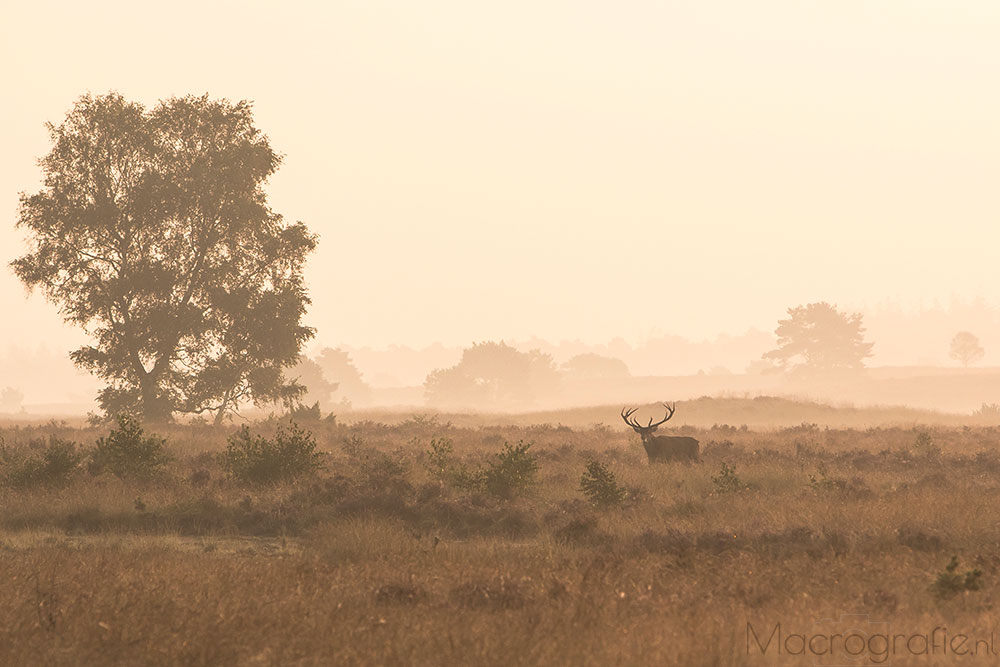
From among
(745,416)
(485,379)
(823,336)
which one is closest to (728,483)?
(745,416)

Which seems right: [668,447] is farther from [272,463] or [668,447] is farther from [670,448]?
[272,463]

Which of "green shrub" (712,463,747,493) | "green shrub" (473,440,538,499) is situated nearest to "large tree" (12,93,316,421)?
"green shrub" (473,440,538,499)

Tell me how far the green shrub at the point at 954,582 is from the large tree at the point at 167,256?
26.9m

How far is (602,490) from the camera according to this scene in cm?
1418

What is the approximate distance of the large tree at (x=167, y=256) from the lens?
3036 centimetres

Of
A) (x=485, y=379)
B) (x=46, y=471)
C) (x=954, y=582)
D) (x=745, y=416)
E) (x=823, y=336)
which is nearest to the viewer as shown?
(x=954, y=582)

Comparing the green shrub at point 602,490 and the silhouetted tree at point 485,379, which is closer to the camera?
the green shrub at point 602,490

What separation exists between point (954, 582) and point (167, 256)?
29.2 metres


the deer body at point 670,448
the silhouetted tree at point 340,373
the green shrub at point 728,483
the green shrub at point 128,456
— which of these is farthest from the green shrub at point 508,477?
the silhouetted tree at point 340,373

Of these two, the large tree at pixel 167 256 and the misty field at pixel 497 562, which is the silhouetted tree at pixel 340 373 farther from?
the misty field at pixel 497 562

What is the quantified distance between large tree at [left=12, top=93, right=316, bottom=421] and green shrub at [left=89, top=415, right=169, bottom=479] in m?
14.6

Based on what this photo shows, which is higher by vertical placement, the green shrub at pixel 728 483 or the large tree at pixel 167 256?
the large tree at pixel 167 256

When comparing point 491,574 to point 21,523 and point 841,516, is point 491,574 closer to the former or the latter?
point 841,516

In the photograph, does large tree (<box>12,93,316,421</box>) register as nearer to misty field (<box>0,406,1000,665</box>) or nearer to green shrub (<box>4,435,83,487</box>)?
misty field (<box>0,406,1000,665</box>)
